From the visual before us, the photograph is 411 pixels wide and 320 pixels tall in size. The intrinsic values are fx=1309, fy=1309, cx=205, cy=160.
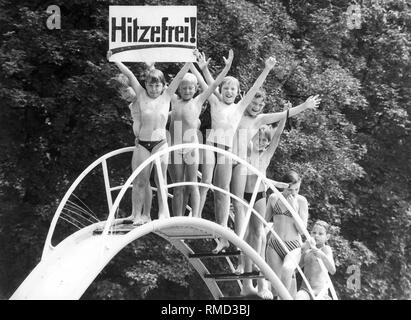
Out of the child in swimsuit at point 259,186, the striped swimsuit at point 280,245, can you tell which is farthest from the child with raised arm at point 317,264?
the child in swimsuit at point 259,186

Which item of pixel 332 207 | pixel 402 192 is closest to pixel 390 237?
pixel 402 192

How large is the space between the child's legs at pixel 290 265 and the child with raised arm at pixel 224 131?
0.78m

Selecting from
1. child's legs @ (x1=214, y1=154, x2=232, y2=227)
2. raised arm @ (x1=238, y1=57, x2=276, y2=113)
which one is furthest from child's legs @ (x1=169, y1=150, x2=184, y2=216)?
raised arm @ (x1=238, y1=57, x2=276, y2=113)

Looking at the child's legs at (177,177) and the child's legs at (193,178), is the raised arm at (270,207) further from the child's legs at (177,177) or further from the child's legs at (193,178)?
the child's legs at (177,177)

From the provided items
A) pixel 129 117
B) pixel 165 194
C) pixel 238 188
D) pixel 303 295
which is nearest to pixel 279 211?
pixel 238 188

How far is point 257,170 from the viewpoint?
14.5 meters

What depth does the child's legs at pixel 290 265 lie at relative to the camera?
14.5 metres

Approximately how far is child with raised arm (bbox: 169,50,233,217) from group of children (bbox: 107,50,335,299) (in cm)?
1

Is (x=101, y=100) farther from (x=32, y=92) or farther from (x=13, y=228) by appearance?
(x=13, y=228)

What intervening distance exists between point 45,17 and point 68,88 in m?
1.33

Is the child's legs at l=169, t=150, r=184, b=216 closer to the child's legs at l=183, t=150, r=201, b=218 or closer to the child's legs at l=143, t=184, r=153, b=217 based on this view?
the child's legs at l=183, t=150, r=201, b=218

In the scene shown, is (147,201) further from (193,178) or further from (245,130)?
(245,130)

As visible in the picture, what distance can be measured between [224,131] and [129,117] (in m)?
7.14

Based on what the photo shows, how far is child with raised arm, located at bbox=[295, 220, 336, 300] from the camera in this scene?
14.4 meters
